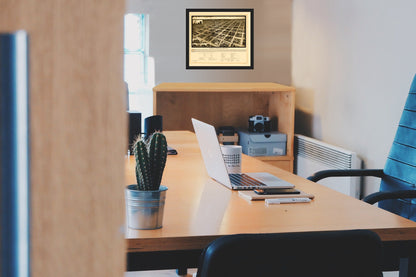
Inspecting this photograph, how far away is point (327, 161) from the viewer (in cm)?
383

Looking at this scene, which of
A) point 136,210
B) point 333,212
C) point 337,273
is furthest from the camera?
point 333,212

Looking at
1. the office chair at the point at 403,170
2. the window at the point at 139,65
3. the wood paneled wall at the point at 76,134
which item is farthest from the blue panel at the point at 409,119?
the window at the point at 139,65

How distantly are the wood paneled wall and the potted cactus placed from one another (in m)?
1.06

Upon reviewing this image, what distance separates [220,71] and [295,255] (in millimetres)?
4042

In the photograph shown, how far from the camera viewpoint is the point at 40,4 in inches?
8.2

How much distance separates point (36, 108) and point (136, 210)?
1.13 m

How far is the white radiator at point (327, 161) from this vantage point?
3.39 meters

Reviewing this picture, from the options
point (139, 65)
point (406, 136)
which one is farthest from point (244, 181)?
point (139, 65)

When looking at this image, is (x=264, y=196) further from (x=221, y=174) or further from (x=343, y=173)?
(x=343, y=173)

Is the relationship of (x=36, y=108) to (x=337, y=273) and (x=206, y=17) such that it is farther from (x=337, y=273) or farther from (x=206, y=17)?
(x=206, y=17)

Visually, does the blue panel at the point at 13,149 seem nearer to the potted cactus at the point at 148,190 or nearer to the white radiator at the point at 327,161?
the potted cactus at the point at 148,190

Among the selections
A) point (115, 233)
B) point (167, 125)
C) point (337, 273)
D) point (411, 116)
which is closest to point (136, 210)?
point (337, 273)

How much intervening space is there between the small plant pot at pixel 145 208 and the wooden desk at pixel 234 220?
0.02m

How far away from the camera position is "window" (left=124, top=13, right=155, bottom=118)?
511 cm
